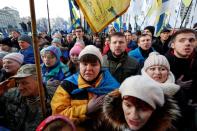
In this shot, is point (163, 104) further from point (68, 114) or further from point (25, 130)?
point (25, 130)

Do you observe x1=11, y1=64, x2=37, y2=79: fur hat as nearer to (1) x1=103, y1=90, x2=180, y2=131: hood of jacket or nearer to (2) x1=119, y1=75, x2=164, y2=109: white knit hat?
(1) x1=103, y1=90, x2=180, y2=131: hood of jacket

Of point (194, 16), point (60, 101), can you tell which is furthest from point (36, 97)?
point (194, 16)

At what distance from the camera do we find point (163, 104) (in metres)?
1.84

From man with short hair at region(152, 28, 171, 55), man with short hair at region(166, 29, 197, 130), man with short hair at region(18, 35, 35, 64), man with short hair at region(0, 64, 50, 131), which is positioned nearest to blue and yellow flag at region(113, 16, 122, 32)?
man with short hair at region(152, 28, 171, 55)

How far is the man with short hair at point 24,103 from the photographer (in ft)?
8.11

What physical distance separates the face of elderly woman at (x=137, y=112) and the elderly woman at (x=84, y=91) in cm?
49

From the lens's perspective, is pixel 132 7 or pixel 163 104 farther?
pixel 132 7

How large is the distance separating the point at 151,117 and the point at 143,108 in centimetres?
11

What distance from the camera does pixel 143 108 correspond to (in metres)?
1.78

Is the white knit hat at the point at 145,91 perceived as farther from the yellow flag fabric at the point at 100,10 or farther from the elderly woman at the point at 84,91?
the yellow flag fabric at the point at 100,10

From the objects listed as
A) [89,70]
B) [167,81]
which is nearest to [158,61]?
[167,81]

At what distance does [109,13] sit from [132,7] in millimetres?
6832

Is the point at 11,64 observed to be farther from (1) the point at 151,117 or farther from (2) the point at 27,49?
(1) the point at 151,117

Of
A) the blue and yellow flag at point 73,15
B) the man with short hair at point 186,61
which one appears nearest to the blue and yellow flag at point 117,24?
the blue and yellow flag at point 73,15
